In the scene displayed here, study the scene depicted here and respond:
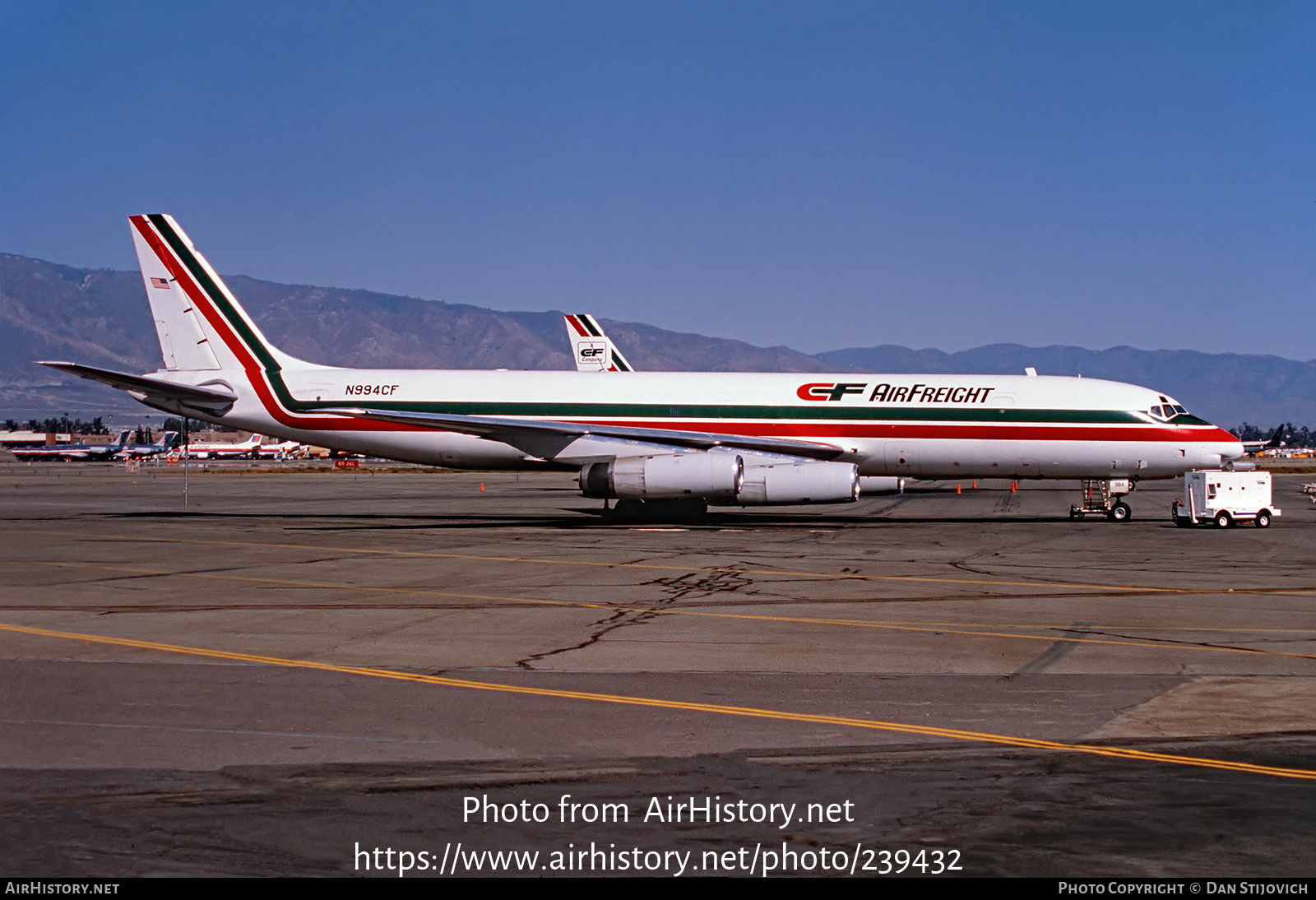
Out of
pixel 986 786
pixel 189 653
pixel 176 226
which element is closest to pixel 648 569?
pixel 189 653

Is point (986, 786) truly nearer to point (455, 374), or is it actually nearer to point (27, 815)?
point (27, 815)

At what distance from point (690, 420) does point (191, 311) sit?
15.8m

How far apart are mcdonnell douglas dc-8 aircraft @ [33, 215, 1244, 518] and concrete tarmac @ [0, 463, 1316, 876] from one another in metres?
9.10

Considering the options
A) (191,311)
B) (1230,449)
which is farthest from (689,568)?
(191,311)

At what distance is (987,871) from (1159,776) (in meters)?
2.38

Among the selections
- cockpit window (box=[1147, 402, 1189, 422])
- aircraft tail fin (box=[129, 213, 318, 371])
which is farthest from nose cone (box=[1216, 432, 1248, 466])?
aircraft tail fin (box=[129, 213, 318, 371])

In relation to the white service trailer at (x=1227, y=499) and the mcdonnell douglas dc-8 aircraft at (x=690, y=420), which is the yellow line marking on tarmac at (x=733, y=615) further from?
the white service trailer at (x=1227, y=499)

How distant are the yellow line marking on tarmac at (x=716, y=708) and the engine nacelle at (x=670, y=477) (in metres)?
17.5

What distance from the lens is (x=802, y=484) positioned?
95.7ft

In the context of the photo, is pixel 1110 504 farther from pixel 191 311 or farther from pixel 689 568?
pixel 191 311

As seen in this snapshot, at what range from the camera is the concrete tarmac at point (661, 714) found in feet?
20.7

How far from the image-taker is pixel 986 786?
7.34 m

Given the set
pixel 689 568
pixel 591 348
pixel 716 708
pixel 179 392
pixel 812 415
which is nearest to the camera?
pixel 716 708

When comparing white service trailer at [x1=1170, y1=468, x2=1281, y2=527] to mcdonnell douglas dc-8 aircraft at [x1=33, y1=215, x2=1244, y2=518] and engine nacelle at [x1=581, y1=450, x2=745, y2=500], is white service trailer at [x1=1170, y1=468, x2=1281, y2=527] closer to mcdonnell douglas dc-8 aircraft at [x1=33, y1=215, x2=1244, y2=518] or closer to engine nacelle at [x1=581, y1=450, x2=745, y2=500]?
mcdonnell douglas dc-8 aircraft at [x1=33, y1=215, x2=1244, y2=518]
